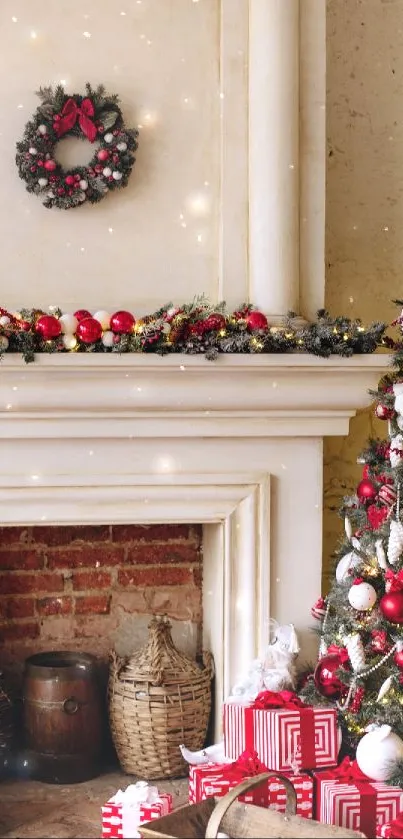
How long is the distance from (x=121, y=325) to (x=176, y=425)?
0.33 meters

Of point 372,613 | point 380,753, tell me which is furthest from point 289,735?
point 372,613

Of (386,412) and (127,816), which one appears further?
(386,412)

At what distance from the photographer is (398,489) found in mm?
2529

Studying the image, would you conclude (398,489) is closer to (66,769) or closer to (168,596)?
(168,596)

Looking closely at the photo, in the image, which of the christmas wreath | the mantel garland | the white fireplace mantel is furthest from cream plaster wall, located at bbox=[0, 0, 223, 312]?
the white fireplace mantel

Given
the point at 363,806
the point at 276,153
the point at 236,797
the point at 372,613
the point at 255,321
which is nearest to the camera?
the point at 236,797

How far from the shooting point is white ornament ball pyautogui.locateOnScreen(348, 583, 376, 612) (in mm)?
2477

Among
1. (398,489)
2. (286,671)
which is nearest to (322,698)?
(286,671)

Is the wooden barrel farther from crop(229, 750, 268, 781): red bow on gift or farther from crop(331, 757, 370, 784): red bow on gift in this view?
crop(331, 757, 370, 784): red bow on gift

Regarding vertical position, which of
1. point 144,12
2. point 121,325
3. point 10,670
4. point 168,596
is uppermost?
point 144,12

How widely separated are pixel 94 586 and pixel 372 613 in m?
0.99

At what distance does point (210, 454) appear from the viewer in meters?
2.78

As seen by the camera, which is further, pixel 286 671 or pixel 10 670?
Result: pixel 10 670

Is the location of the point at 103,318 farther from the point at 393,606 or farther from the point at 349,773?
the point at 349,773
